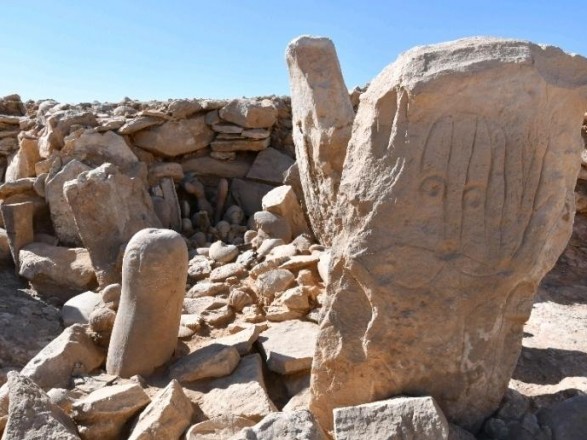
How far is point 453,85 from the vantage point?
9.06 feet

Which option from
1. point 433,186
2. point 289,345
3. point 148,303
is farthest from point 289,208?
point 433,186

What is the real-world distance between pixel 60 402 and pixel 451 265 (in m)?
2.18

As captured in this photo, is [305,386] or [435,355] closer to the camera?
[435,355]

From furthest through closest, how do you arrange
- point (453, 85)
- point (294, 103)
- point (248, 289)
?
1. point (294, 103)
2. point (248, 289)
3. point (453, 85)

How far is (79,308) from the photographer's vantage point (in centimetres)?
541

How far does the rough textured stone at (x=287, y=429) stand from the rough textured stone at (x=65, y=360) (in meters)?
1.72

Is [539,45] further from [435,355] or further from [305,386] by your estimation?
[305,386]

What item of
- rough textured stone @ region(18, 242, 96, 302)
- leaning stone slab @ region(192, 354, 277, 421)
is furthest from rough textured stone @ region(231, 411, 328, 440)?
rough textured stone @ region(18, 242, 96, 302)

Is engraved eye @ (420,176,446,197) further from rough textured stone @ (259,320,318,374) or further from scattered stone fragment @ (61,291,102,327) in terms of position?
scattered stone fragment @ (61,291,102,327)

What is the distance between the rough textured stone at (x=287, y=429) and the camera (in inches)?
98.0

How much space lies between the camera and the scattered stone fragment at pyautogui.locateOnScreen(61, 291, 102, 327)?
5273 mm

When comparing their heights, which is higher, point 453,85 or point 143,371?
point 453,85

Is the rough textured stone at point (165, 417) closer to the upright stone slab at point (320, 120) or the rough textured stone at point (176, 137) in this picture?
the upright stone slab at point (320, 120)

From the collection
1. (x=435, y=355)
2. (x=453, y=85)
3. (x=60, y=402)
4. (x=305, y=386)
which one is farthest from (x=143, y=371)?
(x=453, y=85)
